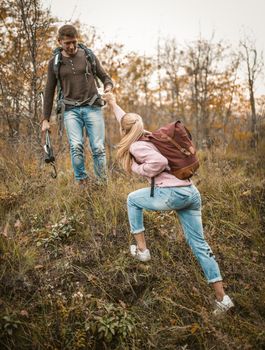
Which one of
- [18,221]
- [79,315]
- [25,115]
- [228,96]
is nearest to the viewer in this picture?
[79,315]

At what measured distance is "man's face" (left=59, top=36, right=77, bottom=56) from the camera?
161 inches

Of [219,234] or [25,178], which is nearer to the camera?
[219,234]

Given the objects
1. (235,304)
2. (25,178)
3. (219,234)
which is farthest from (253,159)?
(25,178)

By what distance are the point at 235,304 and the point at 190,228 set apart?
0.95 metres

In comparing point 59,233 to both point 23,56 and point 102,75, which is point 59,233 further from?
point 23,56

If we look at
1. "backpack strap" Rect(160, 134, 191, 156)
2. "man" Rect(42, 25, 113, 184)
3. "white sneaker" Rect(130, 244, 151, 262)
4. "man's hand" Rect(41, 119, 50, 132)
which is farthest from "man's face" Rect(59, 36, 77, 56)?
"white sneaker" Rect(130, 244, 151, 262)

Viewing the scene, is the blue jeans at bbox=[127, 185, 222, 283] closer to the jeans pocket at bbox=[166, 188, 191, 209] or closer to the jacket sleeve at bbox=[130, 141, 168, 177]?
the jeans pocket at bbox=[166, 188, 191, 209]

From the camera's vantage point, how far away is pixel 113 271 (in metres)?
3.31

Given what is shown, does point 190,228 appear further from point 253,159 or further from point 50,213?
point 253,159

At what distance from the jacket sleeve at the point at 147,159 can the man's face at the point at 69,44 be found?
2.06 metres

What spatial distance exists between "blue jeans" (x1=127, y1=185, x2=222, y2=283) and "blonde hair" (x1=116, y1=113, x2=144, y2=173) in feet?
1.14

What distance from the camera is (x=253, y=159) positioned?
651 cm

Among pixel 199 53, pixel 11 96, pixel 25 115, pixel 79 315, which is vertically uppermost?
pixel 199 53

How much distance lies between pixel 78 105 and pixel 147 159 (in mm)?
1941
